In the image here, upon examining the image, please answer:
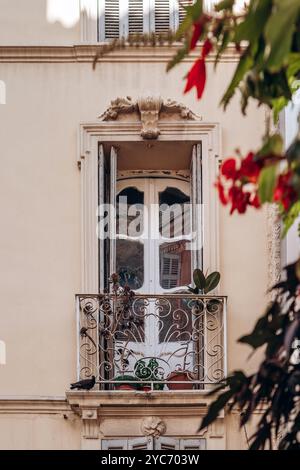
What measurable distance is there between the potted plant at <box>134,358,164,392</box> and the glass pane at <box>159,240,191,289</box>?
1.01 meters

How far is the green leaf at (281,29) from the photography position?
7188mm

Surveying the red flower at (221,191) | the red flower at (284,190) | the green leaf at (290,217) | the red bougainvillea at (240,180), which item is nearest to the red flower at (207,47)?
the red bougainvillea at (240,180)

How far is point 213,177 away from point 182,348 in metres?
1.62

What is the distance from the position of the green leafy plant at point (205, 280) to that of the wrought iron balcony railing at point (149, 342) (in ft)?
0.29

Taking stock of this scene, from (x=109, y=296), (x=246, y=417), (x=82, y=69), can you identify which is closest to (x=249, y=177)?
(x=246, y=417)

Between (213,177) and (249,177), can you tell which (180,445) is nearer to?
(213,177)

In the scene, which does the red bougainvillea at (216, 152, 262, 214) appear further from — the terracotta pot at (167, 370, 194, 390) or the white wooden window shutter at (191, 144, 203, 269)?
the white wooden window shutter at (191, 144, 203, 269)

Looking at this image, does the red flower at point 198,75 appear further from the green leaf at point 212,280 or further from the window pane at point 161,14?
the window pane at point 161,14

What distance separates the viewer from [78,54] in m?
15.0

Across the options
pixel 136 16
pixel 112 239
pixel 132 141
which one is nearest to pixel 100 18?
pixel 136 16

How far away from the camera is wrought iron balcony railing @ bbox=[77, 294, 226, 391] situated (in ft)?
46.3

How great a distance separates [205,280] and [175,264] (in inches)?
32.4

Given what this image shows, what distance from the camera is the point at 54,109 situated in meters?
14.9

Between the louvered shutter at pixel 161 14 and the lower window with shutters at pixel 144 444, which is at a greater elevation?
the louvered shutter at pixel 161 14
